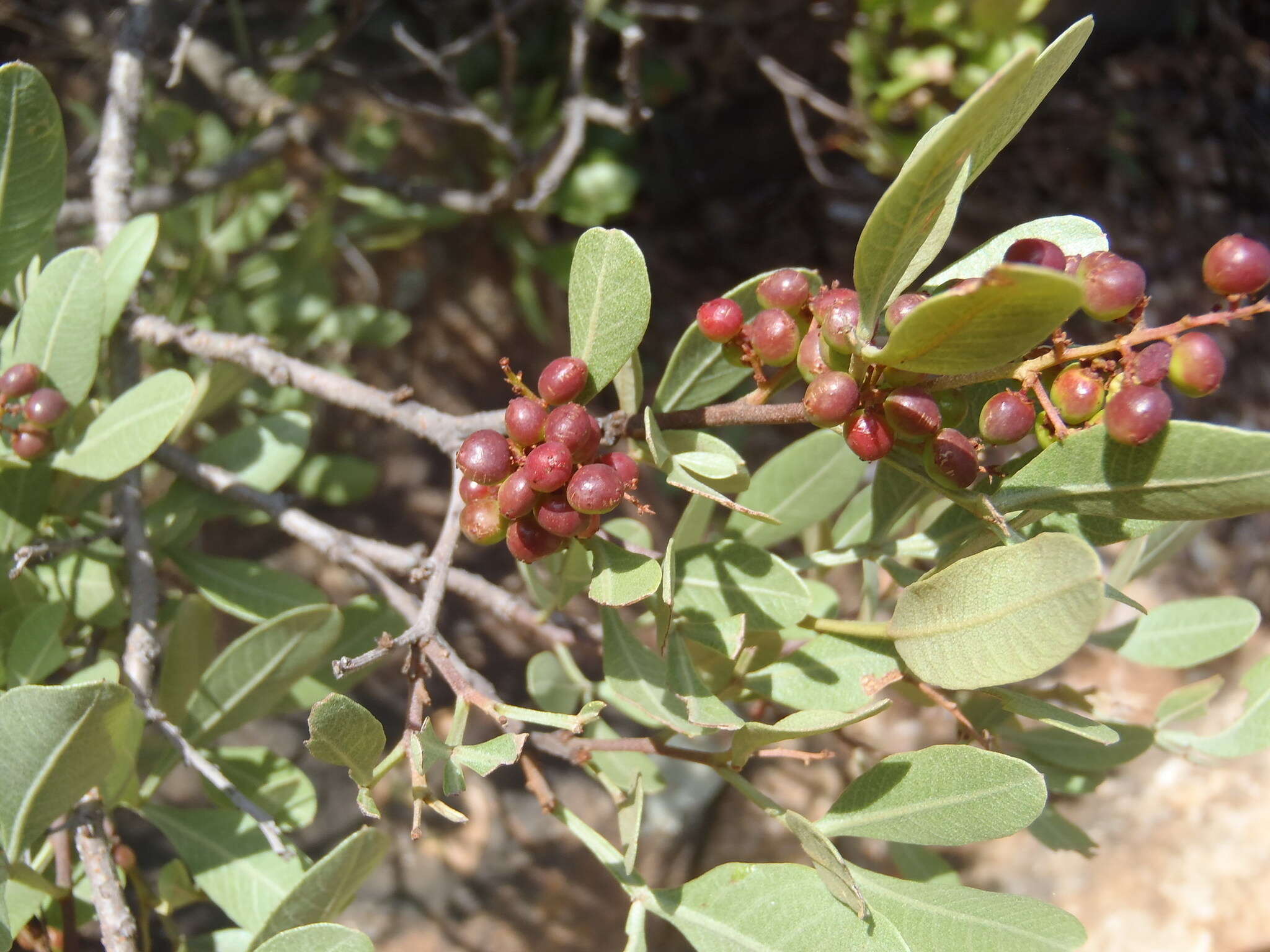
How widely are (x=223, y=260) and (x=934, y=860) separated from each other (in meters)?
1.68

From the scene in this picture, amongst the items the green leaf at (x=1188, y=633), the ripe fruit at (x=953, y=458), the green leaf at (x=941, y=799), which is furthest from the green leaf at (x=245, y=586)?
the green leaf at (x=1188, y=633)

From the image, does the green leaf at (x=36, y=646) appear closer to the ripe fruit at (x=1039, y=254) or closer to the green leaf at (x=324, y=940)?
the green leaf at (x=324, y=940)

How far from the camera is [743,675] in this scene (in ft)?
3.00

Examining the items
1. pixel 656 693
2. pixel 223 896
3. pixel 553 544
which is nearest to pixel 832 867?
pixel 656 693

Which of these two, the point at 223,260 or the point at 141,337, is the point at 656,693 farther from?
the point at 223,260

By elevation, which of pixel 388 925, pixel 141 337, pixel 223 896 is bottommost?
pixel 388 925

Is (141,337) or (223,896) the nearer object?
(223,896)

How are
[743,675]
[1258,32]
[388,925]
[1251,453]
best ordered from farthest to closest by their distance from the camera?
[1258,32]
[388,925]
[743,675]
[1251,453]

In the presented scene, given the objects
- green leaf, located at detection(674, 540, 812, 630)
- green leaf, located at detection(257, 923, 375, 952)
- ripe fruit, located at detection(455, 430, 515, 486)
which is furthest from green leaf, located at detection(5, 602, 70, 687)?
green leaf, located at detection(674, 540, 812, 630)

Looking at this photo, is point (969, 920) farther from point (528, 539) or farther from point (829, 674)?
point (528, 539)

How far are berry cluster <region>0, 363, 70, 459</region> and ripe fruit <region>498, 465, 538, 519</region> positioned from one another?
571 millimetres

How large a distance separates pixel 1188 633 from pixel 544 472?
3.01 feet

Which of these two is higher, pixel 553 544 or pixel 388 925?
pixel 553 544

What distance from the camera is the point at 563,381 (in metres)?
0.73
